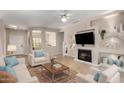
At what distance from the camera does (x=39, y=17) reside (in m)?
1.70

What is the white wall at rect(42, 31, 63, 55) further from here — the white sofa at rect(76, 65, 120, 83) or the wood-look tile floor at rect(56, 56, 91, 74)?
the white sofa at rect(76, 65, 120, 83)

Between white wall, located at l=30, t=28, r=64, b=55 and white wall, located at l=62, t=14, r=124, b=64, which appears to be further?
white wall, located at l=30, t=28, r=64, b=55

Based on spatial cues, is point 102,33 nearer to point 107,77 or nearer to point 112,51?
point 112,51

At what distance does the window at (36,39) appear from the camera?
5.86ft

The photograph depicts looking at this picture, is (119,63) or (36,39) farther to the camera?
(36,39)

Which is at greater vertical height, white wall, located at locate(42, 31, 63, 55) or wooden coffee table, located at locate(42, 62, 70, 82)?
white wall, located at locate(42, 31, 63, 55)

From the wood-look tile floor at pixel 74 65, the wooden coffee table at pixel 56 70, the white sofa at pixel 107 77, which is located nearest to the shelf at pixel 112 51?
the white sofa at pixel 107 77

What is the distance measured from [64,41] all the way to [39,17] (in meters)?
0.80

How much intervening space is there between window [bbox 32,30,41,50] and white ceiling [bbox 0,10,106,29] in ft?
0.48

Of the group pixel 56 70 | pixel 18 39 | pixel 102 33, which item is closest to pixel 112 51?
pixel 102 33

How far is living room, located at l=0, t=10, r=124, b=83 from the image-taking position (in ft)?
5.30

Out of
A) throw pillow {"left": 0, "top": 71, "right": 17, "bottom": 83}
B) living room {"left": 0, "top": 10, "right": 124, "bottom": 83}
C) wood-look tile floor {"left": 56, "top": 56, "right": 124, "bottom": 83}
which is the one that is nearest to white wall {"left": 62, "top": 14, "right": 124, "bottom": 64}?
living room {"left": 0, "top": 10, "right": 124, "bottom": 83}
